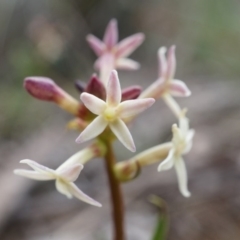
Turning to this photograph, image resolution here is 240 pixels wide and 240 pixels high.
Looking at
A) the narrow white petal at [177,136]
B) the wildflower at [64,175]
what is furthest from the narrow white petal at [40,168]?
the narrow white petal at [177,136]

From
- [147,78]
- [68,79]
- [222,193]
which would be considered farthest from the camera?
[147,78]

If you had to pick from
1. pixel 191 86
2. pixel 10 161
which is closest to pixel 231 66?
pixel 191 86

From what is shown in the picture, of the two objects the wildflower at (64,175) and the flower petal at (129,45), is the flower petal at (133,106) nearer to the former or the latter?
the wildflower at (64,175)

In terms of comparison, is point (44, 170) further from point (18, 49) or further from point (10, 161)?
point (18, 49)

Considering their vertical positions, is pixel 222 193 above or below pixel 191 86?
below

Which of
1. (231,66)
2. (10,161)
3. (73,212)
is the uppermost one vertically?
(231,66)

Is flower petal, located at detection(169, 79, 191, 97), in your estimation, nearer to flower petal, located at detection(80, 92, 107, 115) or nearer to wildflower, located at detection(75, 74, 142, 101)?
wildflower, located at detection(75, 74, 142, 101)

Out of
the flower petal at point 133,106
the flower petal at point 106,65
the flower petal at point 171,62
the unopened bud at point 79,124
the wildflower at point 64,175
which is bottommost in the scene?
the wildflower at point 64,175
